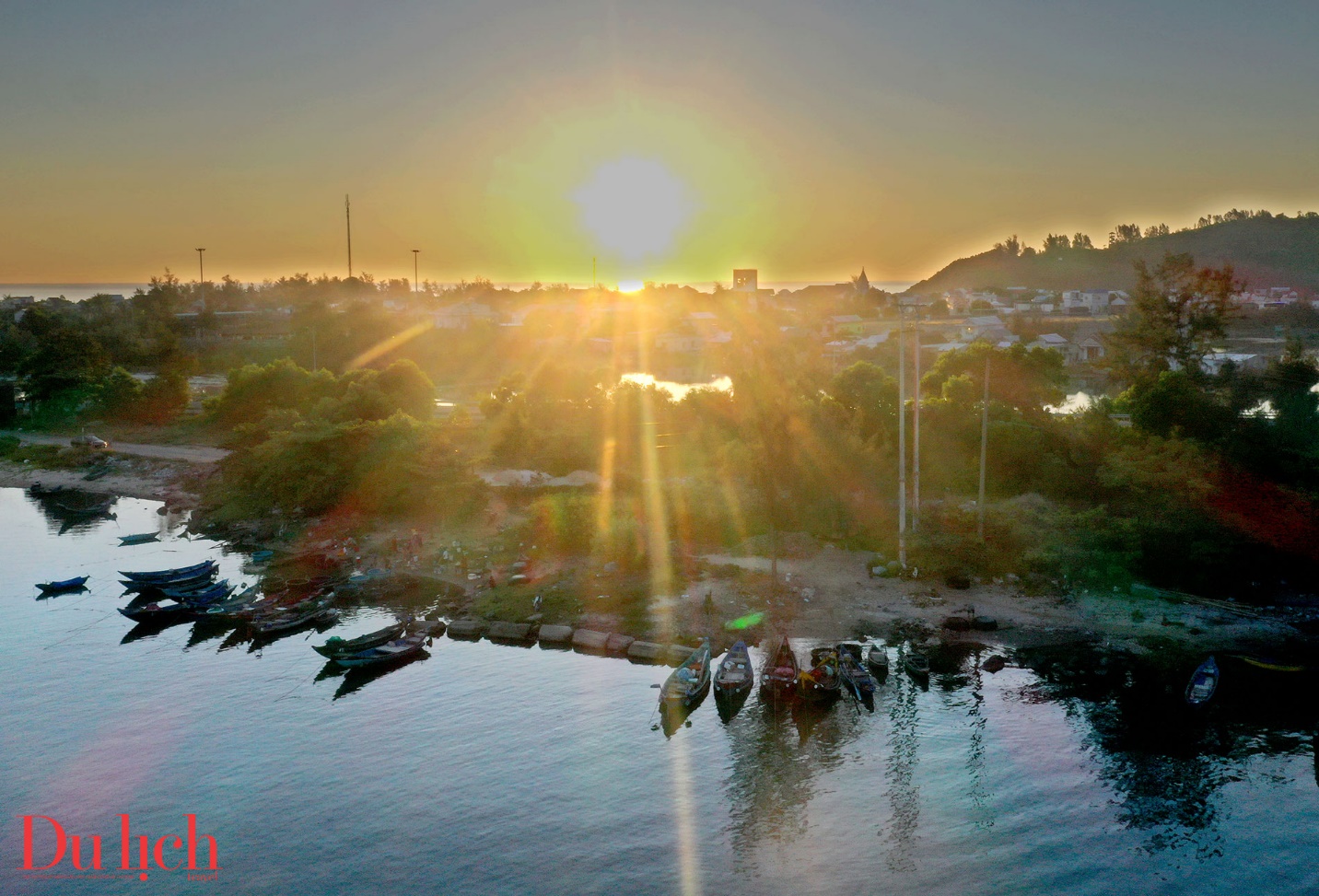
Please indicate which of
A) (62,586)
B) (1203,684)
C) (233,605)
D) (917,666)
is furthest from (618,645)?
(62,586)

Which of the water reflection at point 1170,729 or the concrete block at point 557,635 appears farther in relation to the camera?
the concrete block at point 557,635

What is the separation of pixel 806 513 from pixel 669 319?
101m

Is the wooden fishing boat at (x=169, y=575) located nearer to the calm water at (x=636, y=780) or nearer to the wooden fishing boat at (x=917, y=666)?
the calm water at (x=636, y=780)

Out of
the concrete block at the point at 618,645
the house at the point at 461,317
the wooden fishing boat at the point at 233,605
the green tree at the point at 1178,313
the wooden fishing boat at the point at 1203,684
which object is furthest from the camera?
the house at the point at 461,317

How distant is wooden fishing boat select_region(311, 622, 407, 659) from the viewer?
86.3ft

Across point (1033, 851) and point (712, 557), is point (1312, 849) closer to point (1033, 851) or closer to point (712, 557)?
point (1033, 851)

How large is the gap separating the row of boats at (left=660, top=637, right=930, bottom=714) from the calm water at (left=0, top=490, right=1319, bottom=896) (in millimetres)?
469

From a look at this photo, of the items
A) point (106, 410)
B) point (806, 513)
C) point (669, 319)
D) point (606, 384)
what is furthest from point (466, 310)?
point (806, 513)

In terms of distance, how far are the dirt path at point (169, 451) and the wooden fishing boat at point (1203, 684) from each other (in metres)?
48.4

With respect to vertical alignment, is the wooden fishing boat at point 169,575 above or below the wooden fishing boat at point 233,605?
above

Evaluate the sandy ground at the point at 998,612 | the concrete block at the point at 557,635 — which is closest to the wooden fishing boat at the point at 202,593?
the concrete block at the point at 557,635

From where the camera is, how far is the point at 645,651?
2634 cm

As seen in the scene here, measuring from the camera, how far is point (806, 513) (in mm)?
35125

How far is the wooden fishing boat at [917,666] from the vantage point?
2433 cm
